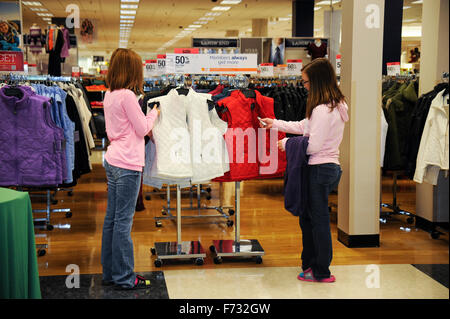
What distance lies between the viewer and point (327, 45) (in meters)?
11.3

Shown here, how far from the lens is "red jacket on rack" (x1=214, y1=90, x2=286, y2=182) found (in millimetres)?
4297

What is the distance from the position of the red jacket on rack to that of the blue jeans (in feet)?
2.79

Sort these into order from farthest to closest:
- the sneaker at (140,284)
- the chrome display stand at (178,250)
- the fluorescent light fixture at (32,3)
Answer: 1. the fluorescent light fixture at (32,3)
2. the chrome display stand at (178,250)
3. the sneaker at (140,284)

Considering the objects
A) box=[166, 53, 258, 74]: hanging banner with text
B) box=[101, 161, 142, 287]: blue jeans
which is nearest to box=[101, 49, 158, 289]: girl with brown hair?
box=[101, 161, 142, 287]: blue jeans

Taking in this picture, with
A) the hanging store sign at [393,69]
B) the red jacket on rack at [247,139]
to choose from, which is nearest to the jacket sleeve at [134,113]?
the red jacket on rack at [247,139]

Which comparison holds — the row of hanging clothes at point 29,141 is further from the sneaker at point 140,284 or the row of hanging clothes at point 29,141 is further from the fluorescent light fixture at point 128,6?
the fluorescent light fixture at point 128,6

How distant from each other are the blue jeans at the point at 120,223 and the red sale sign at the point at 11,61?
231 cm

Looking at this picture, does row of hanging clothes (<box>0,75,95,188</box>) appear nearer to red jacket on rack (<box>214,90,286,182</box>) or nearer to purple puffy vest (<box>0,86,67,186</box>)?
purple puffy vest (<box>0,86,67,186</box>)

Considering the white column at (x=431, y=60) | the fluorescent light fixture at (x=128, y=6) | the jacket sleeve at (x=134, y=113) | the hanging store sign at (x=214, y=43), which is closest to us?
the jacket sleeve at (x=134, y=113)

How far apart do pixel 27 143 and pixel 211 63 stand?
5.56 ft

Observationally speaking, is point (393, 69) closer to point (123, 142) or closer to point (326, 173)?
point (326, 173)

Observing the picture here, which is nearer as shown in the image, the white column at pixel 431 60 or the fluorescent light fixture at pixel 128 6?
the white column at pixel 431 60

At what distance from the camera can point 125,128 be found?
3.71 meters

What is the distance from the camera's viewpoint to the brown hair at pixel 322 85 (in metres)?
3.79
